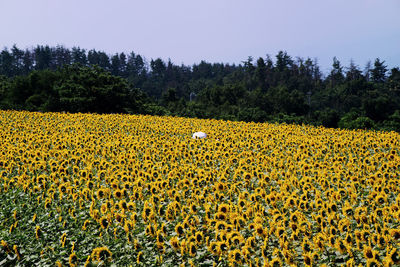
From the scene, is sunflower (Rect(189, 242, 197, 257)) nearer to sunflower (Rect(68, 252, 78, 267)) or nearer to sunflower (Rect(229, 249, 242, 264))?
sunflower (Rect(229, 249, 242, 264))

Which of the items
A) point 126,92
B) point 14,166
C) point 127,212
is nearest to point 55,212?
point 127,212

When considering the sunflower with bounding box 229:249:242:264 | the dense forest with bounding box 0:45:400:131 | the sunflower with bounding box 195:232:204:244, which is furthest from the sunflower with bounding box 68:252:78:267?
the dense forest with bounding box 0:45:400:131

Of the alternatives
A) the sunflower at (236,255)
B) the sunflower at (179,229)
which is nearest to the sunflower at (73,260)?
the sunflower at (179,229)

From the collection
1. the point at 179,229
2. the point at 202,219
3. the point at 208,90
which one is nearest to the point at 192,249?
the point at 179,229

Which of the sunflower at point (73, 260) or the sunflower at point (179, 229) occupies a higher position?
the sunflower at point (179, 229)

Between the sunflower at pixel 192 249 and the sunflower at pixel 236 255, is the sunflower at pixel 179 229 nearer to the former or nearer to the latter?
the sunflower at pixel 192 249

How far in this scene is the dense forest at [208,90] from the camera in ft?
117

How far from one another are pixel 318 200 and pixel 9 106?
36.0 m

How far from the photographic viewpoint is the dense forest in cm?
3556

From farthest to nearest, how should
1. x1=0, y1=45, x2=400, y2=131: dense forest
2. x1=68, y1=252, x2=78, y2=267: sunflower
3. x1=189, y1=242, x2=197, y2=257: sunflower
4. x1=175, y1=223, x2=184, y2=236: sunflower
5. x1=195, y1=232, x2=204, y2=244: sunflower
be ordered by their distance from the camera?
x1=0, y1=45, x2=400, y2=131: dense forest < x1=175, y1=223, x2=184, y2=236: sunflower < x1=195, y1=232, x2=204, y2=244: sunflower < x1=68, y1=252, x2=78, y2=267: sunflower < x1=189, y1=242, x2=197, y2=257: sunflower

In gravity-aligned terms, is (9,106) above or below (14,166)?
above

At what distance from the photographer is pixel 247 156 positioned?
11.7 metres

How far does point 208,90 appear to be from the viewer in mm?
81688

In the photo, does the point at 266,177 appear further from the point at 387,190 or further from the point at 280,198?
the point at 387,190
